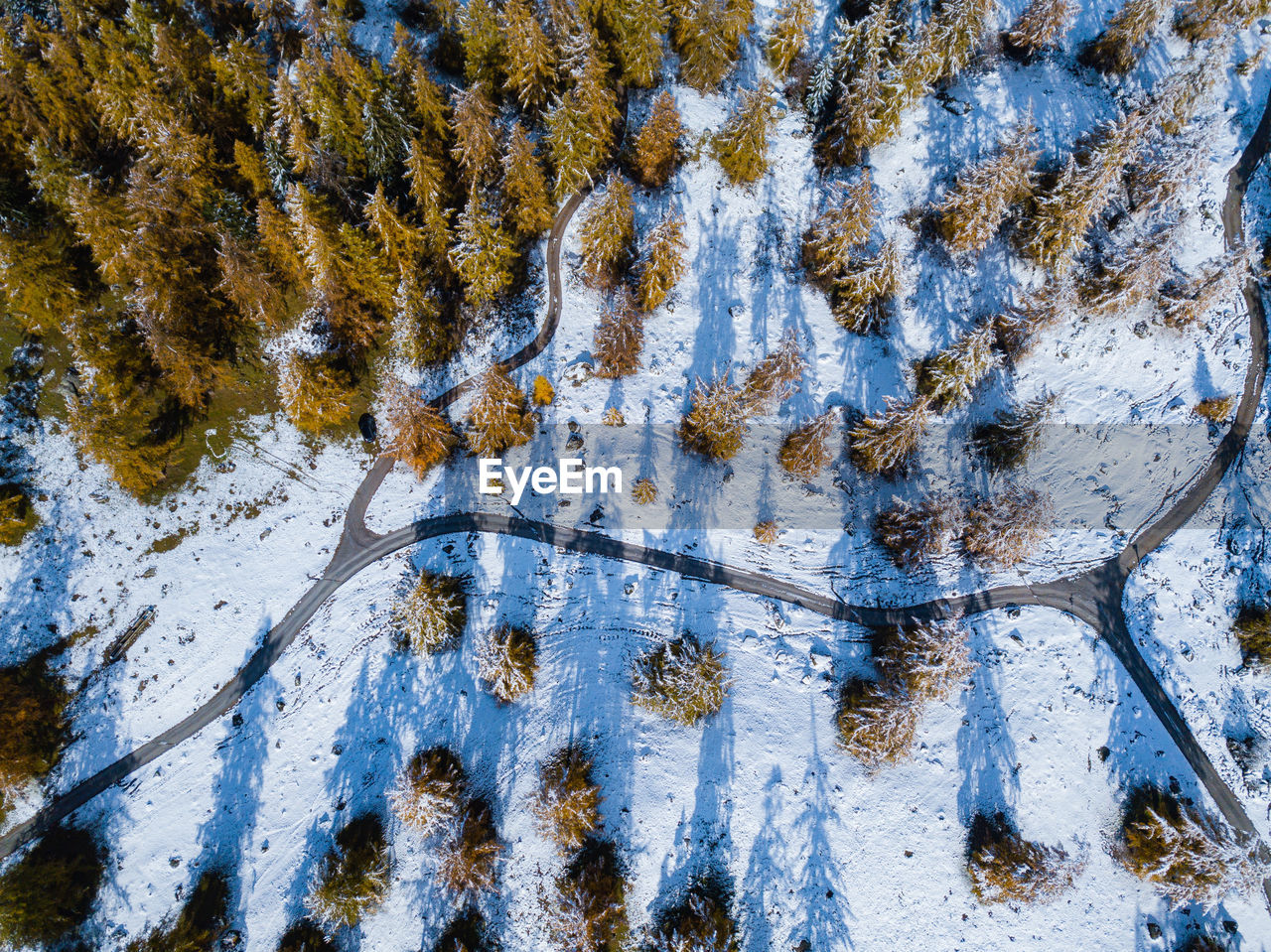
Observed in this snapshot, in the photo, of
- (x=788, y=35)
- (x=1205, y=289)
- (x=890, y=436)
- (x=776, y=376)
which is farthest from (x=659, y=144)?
(x=1205, y=289)

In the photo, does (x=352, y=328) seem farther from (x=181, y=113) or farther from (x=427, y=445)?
(x=181, y=113)

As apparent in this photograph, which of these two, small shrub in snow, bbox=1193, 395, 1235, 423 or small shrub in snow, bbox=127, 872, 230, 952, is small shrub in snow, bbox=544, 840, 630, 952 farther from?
small shrub in snow, bbox=1193, 395, 1235, 423

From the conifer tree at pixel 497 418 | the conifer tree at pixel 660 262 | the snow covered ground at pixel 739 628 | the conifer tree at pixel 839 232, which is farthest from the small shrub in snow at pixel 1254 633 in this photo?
the conifer tree at pixel 497 418

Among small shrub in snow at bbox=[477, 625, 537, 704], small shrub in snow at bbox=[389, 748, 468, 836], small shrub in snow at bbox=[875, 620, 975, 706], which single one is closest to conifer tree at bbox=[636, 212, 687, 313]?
small shrub in snow at bbox=[477, 625, 537, 704]

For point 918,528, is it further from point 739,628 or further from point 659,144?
point 659,144

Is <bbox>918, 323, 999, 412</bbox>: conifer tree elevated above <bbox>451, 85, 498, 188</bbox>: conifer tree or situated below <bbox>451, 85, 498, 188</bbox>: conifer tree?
below

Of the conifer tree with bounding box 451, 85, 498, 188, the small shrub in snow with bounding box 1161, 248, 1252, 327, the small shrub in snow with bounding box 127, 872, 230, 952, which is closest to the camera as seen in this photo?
the small shrub in snow with bounding box 127, 872, 230, 952

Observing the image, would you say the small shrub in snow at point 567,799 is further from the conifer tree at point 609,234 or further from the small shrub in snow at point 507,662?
the conifer tree at point 609,234
